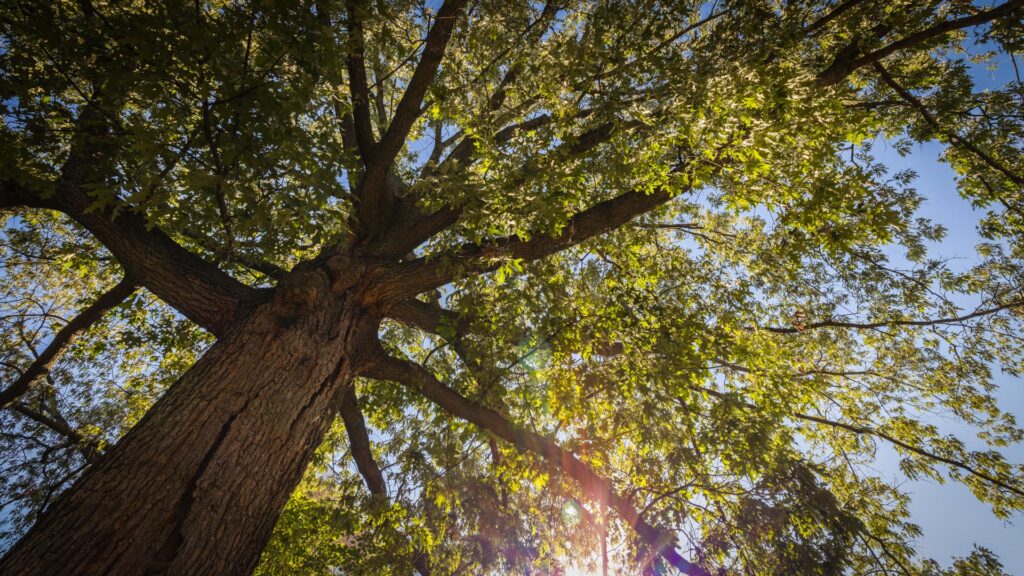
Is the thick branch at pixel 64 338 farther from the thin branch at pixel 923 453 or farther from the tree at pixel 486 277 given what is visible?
the thin branch at pixel 923 453

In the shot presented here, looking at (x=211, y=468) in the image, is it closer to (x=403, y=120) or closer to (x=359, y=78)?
(x=403, y=120)

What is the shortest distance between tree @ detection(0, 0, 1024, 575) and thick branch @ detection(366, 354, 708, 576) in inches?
1.6

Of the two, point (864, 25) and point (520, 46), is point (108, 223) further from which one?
point (864, 25)

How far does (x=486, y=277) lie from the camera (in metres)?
6.43

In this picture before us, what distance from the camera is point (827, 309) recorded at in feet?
21.8

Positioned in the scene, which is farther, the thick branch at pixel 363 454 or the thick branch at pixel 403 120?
the thick branch at pixel 363 454

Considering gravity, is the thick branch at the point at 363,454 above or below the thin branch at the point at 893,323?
below

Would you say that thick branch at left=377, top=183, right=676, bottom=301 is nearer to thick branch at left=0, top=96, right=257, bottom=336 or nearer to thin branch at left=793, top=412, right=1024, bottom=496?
thick branch at left=0, top=96, right=257, bottom=336

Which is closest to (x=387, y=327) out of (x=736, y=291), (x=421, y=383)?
(x=421, y=383)

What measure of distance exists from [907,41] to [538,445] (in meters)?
5.69

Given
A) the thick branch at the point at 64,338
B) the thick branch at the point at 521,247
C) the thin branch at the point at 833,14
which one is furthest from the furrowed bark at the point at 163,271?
the thin branch at the point at 833,14

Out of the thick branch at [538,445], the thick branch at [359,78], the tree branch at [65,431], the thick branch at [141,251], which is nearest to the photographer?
the thick branch at [359,78]

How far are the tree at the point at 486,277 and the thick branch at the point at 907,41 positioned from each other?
0.03 metres

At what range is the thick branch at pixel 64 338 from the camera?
A: 16.1 ft
